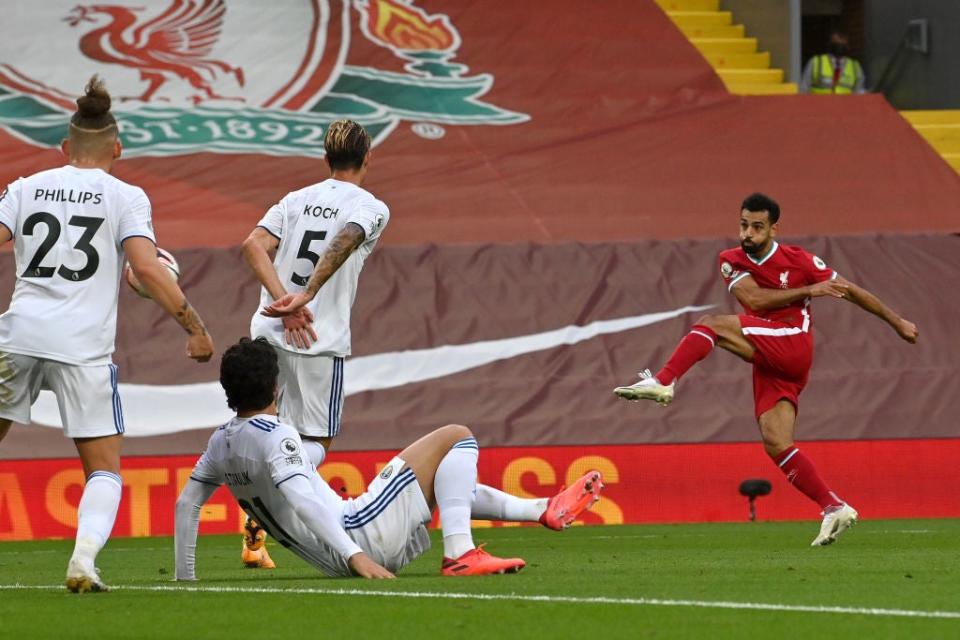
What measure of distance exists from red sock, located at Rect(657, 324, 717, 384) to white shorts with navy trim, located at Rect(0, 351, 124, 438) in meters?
4.13

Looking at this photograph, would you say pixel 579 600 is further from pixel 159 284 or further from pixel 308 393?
pixel 308 393

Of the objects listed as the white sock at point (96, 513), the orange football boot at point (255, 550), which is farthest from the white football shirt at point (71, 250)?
the orange football boot at point (255, 550)

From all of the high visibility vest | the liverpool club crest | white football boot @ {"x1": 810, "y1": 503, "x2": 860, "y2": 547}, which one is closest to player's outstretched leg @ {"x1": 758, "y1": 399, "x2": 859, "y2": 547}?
white football boot @ {"x1": 810, "y1": 503, "x2": 860, "y2": 547}

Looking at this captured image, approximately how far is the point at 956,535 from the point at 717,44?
1281 centimetres

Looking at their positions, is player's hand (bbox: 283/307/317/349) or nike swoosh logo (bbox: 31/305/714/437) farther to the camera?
nike swoosh logo (bbox: 31/305/714/437)

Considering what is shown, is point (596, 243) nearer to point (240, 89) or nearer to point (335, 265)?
point (240, 89)

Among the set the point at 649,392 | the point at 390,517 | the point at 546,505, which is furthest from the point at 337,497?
the point at 649,392

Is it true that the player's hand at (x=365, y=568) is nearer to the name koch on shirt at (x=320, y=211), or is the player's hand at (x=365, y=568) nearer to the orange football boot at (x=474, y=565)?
the orange football boot at (x=474, y=565)

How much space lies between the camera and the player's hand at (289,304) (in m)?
8.14

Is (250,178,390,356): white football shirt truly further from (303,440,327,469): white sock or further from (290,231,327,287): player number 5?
(303,440,327,469): white sock

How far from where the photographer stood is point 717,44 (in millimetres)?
22625

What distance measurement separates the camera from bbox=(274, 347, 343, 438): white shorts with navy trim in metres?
8.47

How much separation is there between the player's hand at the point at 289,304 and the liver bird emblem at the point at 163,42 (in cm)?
1083

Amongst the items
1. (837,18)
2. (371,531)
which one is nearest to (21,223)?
(371,531)
